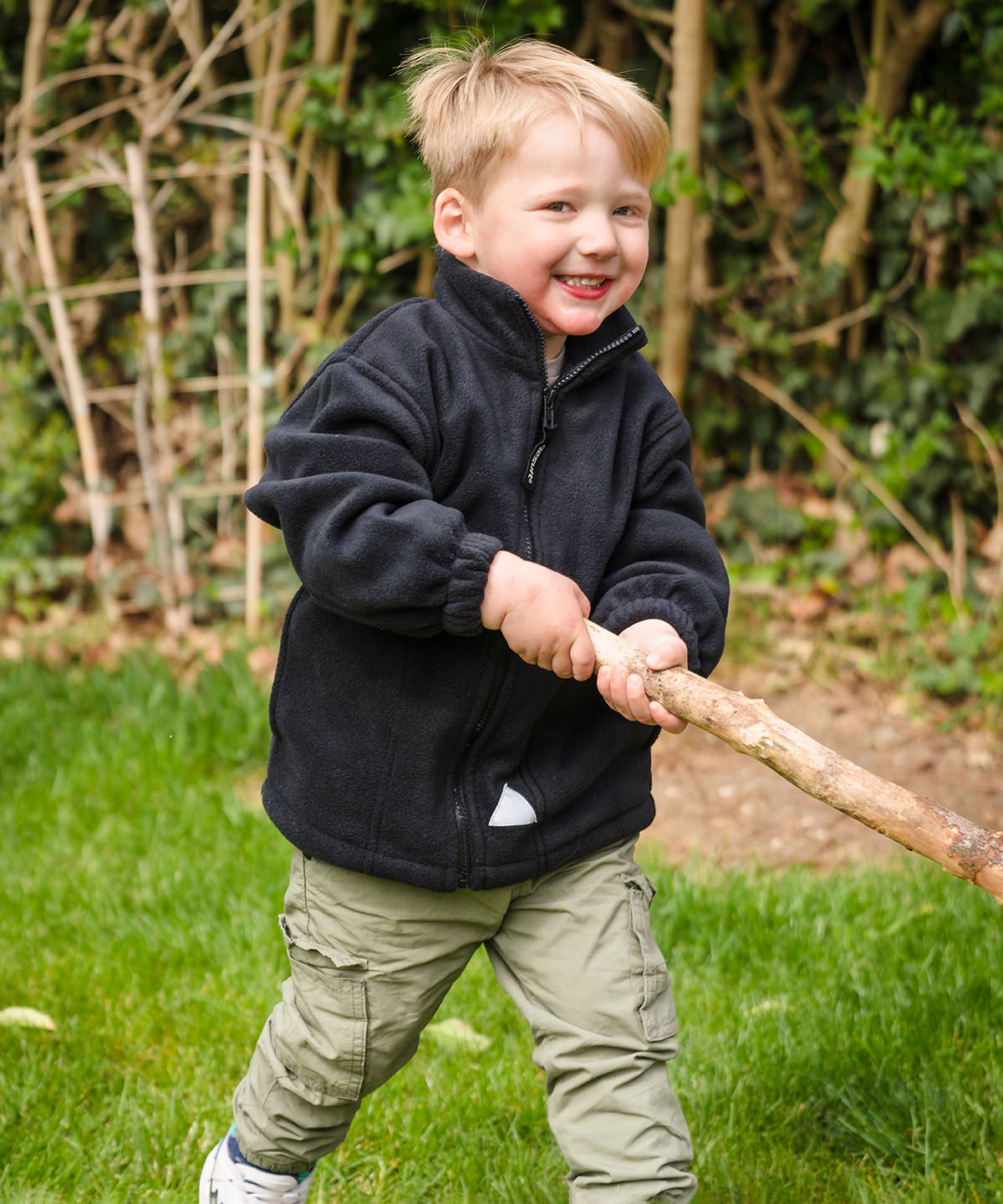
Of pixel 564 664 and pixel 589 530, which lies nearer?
pixel 564 664

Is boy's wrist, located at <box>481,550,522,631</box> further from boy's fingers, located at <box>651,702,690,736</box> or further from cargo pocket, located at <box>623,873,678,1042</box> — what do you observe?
cargo pocket, located at <box>623,873,678,1042</box>

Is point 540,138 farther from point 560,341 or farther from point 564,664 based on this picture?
point 564,664

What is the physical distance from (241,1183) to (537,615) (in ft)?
3.47

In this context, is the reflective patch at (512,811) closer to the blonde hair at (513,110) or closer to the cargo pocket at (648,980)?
the cargo pocket at (648,980)

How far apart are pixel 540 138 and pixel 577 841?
3.30ft

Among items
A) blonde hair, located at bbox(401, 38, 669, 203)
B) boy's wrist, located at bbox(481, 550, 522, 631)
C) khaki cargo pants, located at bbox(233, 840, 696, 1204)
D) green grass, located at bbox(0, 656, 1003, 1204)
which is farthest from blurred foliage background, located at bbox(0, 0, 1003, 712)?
boy's wrist, located at bbox(481, 550, 522, 631)

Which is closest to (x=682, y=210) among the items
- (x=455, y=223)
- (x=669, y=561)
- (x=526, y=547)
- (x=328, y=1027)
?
(x=455, y=223)

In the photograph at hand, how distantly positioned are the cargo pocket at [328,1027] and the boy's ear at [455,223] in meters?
1.06

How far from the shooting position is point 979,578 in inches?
187

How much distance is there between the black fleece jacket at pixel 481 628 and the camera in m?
1.88

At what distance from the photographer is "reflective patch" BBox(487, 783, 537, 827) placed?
1946mm

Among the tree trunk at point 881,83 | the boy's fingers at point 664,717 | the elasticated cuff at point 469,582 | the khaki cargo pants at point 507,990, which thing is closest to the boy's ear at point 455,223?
the elasticated cuff at point 469,582

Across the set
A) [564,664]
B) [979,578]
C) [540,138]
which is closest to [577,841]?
[564,664]

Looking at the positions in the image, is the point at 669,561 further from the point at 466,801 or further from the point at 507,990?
the point at 507,990
